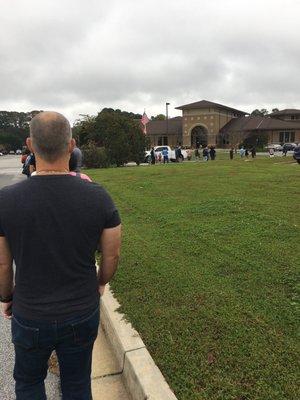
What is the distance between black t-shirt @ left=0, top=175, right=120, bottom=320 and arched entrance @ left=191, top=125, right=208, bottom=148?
7394cm

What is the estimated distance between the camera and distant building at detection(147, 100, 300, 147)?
226 ft

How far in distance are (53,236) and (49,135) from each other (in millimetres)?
487

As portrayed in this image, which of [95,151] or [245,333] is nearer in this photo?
[245,333]

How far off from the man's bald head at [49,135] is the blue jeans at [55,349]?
0.84 m

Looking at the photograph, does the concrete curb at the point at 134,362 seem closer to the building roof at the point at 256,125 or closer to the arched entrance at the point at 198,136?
the building roof at the point at 256,125

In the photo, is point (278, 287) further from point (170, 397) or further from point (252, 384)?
point (170, 397)

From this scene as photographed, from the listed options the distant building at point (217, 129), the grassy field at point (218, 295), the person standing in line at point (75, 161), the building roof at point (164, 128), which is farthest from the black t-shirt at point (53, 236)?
the building roof at point (164, 128)

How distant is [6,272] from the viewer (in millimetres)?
2219

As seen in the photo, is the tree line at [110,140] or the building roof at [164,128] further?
the building roof at [164,128]

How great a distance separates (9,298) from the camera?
235 cm

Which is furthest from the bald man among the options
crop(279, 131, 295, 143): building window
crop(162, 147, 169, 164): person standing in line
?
crop(279, 131, 295, 143): building window

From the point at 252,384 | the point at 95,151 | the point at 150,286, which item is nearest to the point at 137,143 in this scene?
the point at 95,151

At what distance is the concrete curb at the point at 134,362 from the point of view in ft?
9.70

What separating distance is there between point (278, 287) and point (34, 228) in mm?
3476
